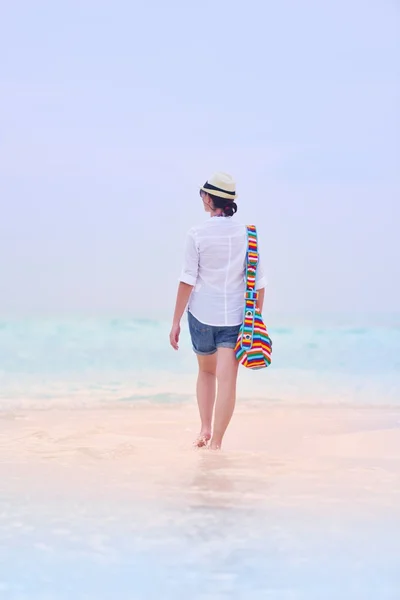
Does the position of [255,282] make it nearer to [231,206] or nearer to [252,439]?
Result: [231,206]

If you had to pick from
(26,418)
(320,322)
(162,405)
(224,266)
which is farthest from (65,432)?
(320,322)

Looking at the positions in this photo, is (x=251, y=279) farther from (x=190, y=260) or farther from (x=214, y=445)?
(x=214, y=445)

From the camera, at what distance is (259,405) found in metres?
7.53

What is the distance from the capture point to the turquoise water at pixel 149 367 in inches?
329

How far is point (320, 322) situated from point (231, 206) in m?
20.0

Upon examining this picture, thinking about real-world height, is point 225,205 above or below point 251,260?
above

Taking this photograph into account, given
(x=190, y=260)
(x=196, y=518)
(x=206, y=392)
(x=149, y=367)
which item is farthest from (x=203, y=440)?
(x=149, y=367)

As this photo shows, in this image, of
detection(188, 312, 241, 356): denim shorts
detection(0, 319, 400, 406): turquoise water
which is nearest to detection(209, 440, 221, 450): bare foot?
detection(188, 312, 241, 356): denim shorts

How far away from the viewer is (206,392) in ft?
15.0

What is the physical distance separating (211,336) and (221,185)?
0.75 m

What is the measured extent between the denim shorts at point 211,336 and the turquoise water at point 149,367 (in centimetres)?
327

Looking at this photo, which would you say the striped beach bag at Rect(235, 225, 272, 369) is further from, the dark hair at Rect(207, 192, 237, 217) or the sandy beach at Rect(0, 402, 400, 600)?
the sandy beach at Rect(0, 402, 400, 600)

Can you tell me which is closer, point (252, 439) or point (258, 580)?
point (258, 580)

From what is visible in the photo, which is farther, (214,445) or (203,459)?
(214,445)
